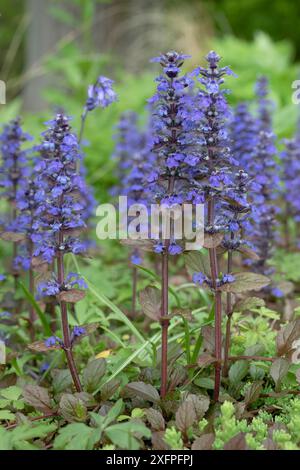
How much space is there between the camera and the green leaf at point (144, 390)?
2.63 m

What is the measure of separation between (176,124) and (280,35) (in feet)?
41.9

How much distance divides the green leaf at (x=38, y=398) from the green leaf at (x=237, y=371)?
2.64 ft

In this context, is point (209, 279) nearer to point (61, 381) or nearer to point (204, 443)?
point (204, 443)

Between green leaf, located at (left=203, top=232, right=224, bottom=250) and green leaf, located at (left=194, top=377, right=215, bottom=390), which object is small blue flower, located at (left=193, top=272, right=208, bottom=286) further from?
green leaf, located at (left=194, top=377, right=215, bottom=390)

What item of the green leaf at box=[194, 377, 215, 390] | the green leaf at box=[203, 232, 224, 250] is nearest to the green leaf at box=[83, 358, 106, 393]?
the green leaf at box=[194, 377, 215, 390]

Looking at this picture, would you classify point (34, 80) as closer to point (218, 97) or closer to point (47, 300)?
point (47, 300)

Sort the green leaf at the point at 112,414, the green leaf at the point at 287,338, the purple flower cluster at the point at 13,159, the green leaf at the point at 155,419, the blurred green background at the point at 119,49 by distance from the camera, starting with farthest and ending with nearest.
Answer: the blurred green background at the point at 119,49, the purple flower cluster at the point at 13,159, the green leaf at the point at 287,338, the green leaf at the point at 155,419, the green leaf at the point at 112,414

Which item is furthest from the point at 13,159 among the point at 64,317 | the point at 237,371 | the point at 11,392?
the point at 237,371

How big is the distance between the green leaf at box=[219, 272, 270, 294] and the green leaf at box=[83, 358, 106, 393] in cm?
63

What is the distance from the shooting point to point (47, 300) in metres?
3.52

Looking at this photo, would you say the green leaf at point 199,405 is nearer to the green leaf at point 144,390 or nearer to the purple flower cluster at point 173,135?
the green leaf at point 144,390

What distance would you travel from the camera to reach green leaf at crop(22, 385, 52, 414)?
2.65m

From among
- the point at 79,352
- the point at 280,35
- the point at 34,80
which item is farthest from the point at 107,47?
the point at 79,352

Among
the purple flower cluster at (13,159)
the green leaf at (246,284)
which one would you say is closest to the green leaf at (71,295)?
the green leaf at (246,284)
